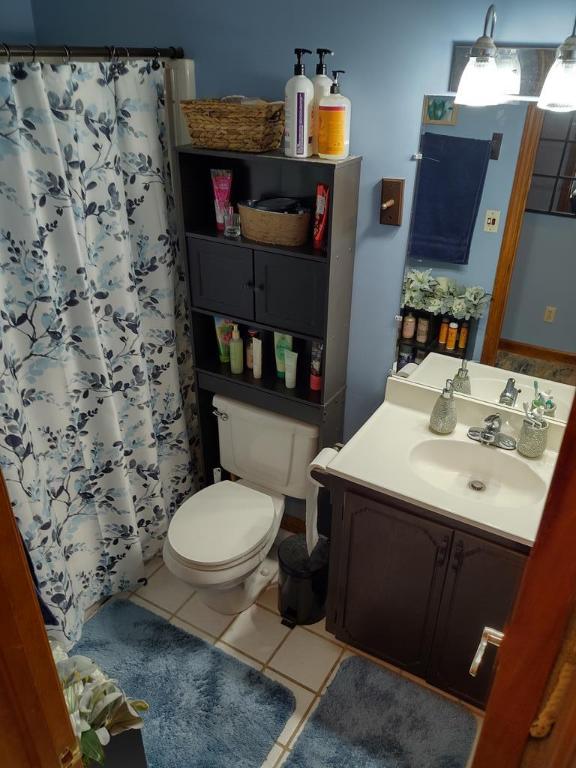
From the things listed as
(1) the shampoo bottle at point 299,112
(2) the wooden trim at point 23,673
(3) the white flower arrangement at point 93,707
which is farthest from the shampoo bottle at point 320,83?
(3) the white flower arrangement at point 93,707

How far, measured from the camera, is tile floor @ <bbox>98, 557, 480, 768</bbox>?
2.16 metres

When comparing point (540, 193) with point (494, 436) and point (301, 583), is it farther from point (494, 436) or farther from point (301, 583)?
point (301, 583)

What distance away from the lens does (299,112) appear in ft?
6.03

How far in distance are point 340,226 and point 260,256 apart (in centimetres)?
32

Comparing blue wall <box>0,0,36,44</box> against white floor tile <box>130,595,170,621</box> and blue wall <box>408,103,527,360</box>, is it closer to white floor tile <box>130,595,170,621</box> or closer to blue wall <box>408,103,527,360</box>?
blue wall <box>408,103,527,360</box>

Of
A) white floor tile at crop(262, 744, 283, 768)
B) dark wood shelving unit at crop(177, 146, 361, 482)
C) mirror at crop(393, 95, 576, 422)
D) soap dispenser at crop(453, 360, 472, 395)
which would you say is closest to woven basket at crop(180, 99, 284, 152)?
dark wood shelving unit at crop(177, 146, 361, 482)

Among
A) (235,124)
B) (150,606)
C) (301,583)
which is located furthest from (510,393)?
Answer: (150,606)

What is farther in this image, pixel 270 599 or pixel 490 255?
pixel 270 599

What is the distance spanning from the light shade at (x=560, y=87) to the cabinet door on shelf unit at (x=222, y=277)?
A: 103cm

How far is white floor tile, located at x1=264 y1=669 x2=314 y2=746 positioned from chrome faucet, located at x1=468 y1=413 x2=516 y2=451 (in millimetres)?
1093

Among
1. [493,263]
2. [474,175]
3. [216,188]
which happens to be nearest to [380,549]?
[493,263]

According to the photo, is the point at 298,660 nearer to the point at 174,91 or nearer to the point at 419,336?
the point at 419,336

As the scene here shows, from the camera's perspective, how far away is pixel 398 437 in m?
2.07

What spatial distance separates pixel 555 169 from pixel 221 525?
5.39 feet
